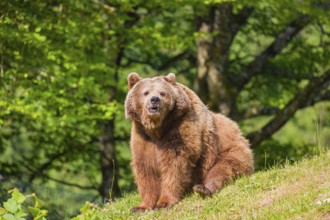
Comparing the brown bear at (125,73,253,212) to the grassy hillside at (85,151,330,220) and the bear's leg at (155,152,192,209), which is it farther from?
the grassy hillside at (85,151,330,220)

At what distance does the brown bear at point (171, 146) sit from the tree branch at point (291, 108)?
11239mm

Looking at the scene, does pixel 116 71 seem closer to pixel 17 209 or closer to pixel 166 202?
pixel 166 202

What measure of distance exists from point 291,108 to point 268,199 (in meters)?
12.9

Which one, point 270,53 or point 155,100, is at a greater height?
point 155,100

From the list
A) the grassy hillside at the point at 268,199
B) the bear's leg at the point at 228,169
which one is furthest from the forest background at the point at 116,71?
the grassy hillside at the point at 268,199

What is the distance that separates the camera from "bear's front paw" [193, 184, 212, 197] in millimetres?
10289

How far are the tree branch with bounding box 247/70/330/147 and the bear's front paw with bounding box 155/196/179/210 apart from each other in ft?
39.5

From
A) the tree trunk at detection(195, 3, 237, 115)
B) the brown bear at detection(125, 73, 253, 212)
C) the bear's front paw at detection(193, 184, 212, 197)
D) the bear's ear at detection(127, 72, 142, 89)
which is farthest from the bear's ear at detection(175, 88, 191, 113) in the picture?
the tree trunk at detection(195, 3, 237, 115)

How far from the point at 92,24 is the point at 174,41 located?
2103 millimetres

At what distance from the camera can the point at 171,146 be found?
35.1ft

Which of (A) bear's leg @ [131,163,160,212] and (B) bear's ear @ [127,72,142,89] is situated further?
(B) bear's ear @ [127,72,142,89]

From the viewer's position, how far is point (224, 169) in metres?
11.0

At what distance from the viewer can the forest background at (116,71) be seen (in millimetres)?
18703

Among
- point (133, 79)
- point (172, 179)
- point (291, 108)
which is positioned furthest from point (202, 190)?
point (291, 108)
